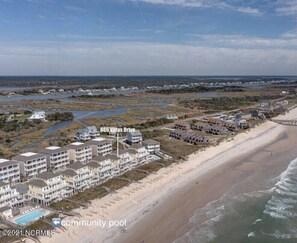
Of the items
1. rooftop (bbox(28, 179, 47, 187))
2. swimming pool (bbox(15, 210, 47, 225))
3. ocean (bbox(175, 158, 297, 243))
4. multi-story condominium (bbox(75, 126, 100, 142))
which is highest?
rooftop (bbox(28, 179, 47, 187))

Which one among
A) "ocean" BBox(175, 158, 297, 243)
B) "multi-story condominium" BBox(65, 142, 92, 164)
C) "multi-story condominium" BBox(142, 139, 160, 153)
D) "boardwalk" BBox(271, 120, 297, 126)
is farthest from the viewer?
"boardwalk" BBox(271, 120, 297, 126)

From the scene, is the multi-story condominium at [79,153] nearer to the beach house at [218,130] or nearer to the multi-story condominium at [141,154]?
the multi-story condominium at [141,154]

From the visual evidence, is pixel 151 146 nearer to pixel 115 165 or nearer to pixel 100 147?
pixel 100 147

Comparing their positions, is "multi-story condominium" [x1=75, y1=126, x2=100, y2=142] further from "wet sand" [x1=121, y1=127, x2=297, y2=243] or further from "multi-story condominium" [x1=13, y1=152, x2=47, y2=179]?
"wet sand" [x1=121, y1=127, x2=297, y2=243]

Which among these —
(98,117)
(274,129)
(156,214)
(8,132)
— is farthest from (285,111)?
(156,214)

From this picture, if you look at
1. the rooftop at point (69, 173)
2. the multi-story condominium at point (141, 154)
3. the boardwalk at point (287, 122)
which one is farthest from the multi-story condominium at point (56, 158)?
the boardwalk at point (287, 122)

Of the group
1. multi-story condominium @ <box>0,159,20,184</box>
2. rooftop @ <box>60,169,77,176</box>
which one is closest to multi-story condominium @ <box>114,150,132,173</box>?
rooftop @ <box>60,169,77,176</box>
